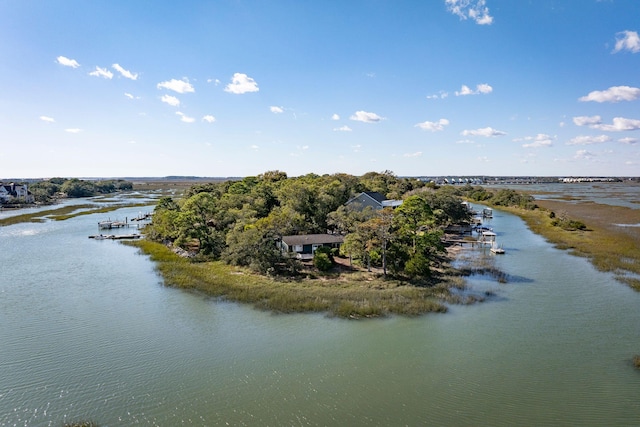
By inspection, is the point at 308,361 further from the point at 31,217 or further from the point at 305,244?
the point at 31,217

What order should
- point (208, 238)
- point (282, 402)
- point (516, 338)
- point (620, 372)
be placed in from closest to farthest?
point (282, 402), point (620, 372), point (516, 338), point (208, 238)

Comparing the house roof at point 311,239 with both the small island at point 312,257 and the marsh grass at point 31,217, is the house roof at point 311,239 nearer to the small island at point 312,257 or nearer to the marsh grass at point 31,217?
the small island at point 312,257

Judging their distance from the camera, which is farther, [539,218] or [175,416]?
[539,218]

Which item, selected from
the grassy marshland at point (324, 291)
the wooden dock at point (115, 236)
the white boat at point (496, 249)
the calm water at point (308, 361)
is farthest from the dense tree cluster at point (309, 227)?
the calm water at point (308, 361)

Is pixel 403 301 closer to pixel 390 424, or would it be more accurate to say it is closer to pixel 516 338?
pixel 516 338

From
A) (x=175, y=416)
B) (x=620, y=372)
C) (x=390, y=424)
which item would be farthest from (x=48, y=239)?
(x=620, y=372)

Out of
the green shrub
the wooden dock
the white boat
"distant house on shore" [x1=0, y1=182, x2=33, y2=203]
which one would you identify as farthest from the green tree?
"distant house on shore" [x1=0, y1=182, x2=33, y2=203]

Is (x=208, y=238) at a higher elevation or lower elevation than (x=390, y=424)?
higher

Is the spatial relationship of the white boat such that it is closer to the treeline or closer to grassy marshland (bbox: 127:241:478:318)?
grassy marshland (bbox: 127:241:478:318)

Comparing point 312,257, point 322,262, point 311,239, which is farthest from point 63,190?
point 322,262
